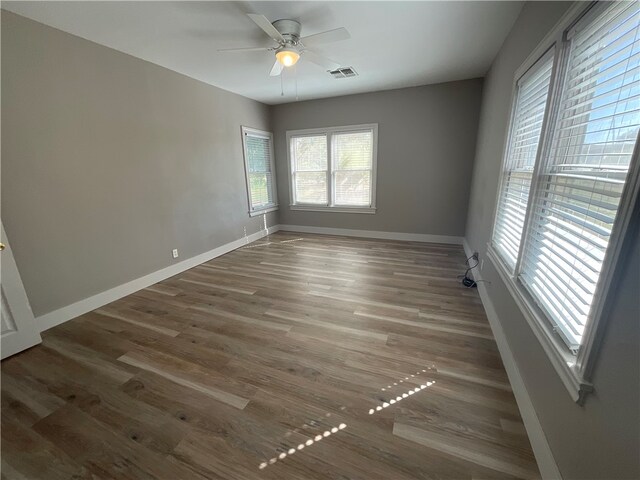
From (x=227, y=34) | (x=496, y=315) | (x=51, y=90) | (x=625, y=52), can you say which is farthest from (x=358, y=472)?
(x=51, y=90)

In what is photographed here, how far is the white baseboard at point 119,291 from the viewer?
237 cm

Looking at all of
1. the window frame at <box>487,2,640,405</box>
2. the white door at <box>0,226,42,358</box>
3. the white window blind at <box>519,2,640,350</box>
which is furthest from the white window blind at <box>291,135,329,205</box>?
the white door at <box>0,226,42,358</box>

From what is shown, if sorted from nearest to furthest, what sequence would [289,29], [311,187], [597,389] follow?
1. [597,389]
2. [289,29]
3. [311,187]

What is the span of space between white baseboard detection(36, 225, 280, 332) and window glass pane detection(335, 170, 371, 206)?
7.59 ft

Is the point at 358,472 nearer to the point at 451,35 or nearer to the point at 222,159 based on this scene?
the point at 451,35

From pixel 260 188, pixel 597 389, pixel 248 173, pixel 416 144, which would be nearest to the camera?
pixel 597 389

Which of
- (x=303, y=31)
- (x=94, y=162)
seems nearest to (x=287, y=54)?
(x=303, y=31)

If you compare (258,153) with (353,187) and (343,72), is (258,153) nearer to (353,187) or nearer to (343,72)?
(353,187)

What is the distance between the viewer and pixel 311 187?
211 inches

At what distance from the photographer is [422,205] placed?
15.1 ft

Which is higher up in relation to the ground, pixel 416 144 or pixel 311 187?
pixel 416 144

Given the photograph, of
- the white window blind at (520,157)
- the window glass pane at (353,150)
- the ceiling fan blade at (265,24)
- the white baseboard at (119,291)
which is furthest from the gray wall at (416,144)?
the white baseboard at (119,291)

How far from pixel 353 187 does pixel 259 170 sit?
1.87 metres

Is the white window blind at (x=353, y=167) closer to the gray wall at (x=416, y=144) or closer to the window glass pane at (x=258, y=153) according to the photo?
the gray wall at (x=416, y=144)
